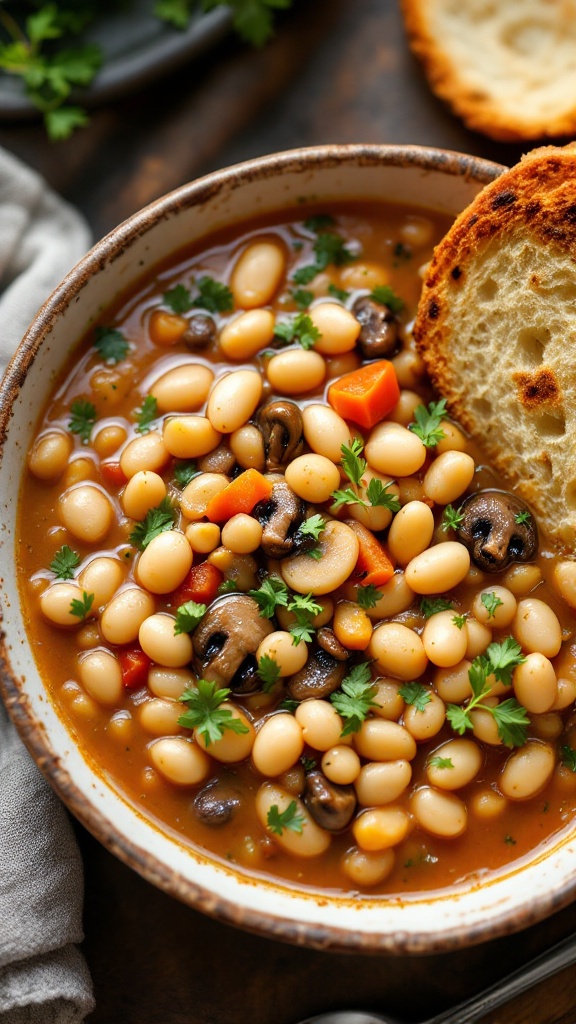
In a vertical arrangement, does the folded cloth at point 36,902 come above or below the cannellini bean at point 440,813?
above

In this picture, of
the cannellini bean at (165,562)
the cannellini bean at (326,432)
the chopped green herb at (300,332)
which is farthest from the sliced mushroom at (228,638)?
the chopped green herb at (300,332)

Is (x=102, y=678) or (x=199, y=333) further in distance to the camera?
(x=199, y=333)

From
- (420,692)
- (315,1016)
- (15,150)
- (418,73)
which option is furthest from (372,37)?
(315,1016)

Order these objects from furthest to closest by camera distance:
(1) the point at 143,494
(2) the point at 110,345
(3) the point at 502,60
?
(3) the point at 502,60 → (2) the point at 110,345 → (1) the point at 143,494

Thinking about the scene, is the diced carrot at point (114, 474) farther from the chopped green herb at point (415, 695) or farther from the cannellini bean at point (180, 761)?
the chopped green herb at point (415, 695)

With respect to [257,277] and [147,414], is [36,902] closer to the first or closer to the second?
[147,414]

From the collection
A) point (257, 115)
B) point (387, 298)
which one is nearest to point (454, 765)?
point (387, 298)

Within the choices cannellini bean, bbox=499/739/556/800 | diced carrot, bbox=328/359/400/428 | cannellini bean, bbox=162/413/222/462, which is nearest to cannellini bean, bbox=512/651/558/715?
cannellini bean, bbox=499/739/556/800

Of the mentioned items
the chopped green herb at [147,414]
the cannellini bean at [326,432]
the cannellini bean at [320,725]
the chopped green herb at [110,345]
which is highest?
the chopped green herb at [110,345]
